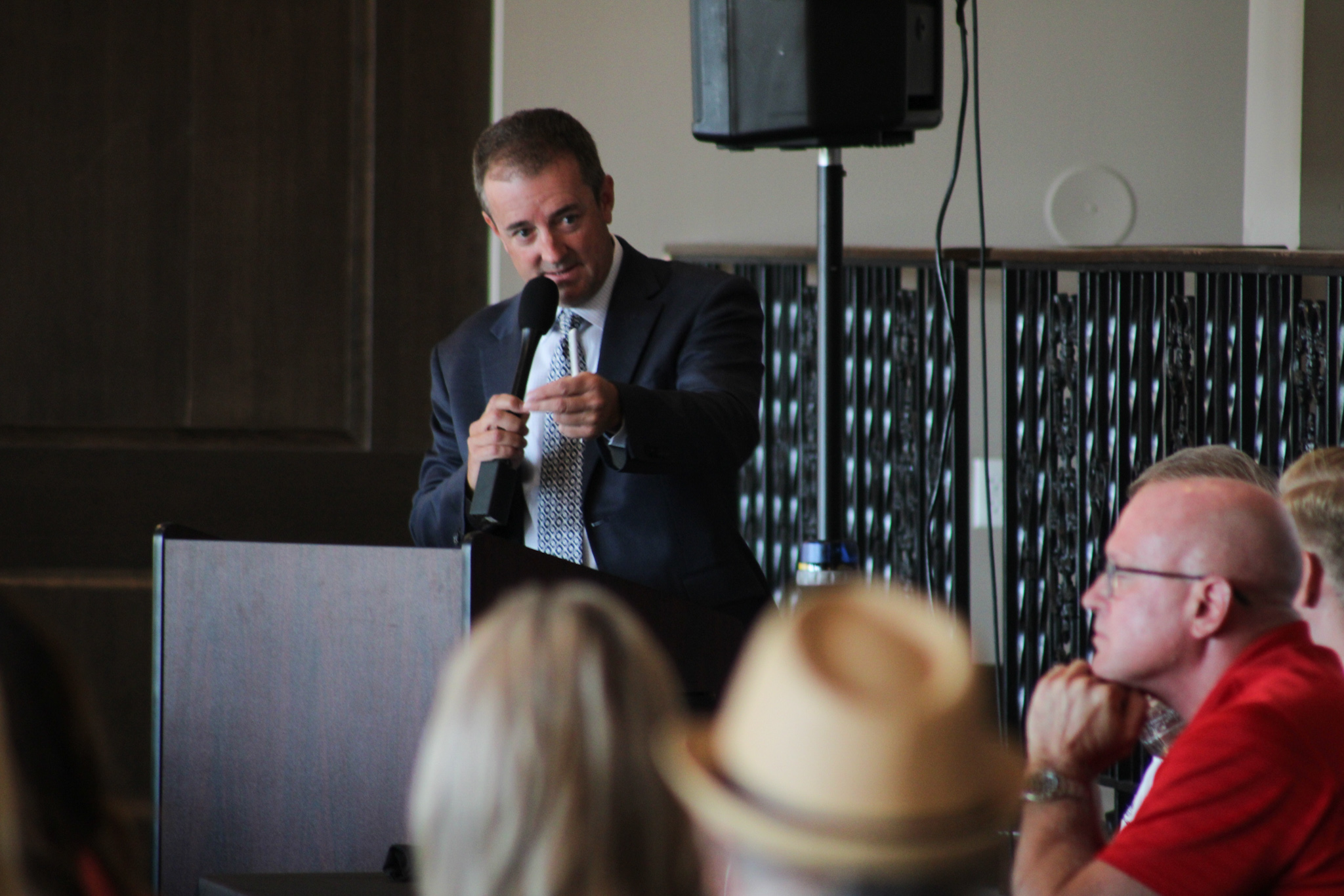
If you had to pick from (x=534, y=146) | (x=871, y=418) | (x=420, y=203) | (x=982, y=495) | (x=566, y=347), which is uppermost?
(x=420, y=203)

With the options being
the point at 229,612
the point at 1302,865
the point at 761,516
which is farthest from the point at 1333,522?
the point at 761,516

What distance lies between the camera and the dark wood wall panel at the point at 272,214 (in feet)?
10.7

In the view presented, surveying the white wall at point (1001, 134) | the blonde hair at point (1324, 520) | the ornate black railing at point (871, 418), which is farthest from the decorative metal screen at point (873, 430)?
the blonde hair at point (1324, 520)

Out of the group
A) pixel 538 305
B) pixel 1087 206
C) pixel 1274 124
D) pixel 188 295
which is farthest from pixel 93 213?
pixel 1274 124

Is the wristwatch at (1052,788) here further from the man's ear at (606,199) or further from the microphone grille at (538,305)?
the man's ear at (606,199)

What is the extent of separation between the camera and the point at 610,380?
1886mm

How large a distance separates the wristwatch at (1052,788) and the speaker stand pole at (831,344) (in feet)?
2.33

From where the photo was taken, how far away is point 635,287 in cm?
215

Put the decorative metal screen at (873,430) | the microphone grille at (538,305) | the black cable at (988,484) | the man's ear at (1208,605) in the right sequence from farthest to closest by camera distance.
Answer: the decorative metal screen at (873,430)
the black cable at (988,484)
the microphone grille at (538,305)
the man's ear at (1208,605)

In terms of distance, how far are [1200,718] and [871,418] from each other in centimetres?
247

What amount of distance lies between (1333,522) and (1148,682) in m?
0.43

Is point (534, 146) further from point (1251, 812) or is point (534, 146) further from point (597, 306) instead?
point (1251, 812)

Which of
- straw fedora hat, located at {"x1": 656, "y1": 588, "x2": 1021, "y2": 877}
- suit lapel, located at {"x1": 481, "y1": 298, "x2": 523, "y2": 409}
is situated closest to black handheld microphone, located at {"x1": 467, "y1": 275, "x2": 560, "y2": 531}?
suit lapel, located at {"x1": 481, "y1": 298, "x2": 523, "y2": 409}

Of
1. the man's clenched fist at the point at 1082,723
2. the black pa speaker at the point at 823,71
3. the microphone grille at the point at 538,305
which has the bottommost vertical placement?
the man's clenched fist at the point at 1082,723
